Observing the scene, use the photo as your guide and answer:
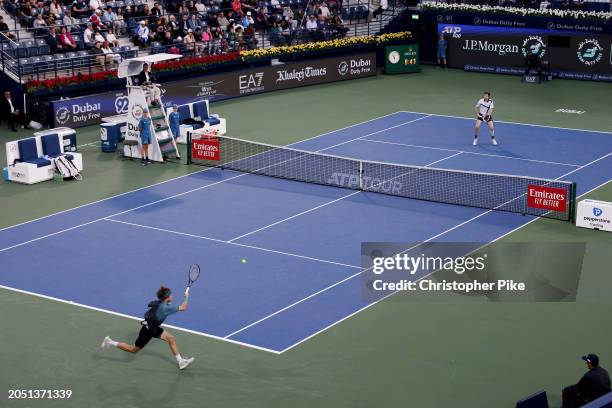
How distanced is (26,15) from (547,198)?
2752 centimetres

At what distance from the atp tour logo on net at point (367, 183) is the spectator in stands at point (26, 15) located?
20.0 meters

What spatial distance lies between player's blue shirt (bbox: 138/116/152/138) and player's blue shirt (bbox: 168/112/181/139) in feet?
8.23

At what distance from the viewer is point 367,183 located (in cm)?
3391

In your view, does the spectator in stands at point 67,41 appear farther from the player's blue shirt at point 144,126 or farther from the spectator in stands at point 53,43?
the player's blue shirt at point 144,126

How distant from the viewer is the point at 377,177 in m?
34.1

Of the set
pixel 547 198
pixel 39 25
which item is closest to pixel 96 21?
pixel 39 25

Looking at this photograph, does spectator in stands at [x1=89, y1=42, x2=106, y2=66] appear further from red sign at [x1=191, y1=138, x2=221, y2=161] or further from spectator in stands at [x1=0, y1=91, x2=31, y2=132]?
red sign at [x1=191, y1=138, x2=221, y2=161]

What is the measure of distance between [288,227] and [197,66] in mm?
20463

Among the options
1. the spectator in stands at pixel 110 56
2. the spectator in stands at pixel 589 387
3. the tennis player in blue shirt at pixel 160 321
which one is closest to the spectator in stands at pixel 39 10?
the spectator in stands at pixel 110 56

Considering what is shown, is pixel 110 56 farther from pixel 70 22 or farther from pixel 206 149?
pixel 206 149

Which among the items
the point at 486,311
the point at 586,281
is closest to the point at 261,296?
the point at 486,311

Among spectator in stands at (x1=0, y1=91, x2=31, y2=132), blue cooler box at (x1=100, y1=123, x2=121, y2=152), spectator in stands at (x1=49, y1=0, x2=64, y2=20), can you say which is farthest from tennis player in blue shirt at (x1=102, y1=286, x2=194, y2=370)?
spectator in stands at (x1=49, y1=0, x2=64, y2=20)

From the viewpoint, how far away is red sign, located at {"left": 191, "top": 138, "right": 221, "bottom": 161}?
37000mm

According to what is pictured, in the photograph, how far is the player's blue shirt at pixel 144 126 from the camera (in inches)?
1460
